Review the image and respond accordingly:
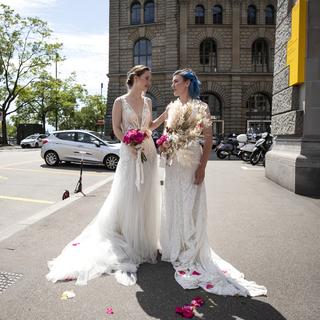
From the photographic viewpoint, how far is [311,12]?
26.2 feet

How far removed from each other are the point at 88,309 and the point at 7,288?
87cm

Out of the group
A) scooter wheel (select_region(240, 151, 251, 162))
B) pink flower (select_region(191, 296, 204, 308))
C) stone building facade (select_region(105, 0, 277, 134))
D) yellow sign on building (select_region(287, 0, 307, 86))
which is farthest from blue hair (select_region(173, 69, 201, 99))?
stone building facade (select_region(105, 0, 277, 134))

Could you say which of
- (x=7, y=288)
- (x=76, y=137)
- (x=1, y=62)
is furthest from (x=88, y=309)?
(x=1, y=62)

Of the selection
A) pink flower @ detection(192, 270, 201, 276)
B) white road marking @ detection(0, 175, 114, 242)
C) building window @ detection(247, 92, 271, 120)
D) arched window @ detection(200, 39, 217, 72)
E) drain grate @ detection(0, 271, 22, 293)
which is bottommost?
drain grate @ detection(0, 271, 22, 293)

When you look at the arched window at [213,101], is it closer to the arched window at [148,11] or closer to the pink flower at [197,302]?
the arched window at [148,11]

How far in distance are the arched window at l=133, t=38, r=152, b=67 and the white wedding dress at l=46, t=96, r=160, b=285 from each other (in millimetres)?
36341

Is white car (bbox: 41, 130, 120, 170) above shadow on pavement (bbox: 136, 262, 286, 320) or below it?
above

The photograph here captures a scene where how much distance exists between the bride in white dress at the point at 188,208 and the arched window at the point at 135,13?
124 ft

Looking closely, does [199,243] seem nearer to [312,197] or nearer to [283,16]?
[312,197]

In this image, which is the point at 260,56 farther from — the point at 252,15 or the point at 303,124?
the point at 303,124

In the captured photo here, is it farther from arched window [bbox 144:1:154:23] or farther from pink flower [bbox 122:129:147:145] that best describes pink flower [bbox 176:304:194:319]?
arched window [bbox 144:1:154:23]

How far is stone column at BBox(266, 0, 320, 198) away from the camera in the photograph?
7758 millimetres

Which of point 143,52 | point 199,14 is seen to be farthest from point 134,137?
point 199,14

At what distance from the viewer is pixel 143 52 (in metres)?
39.4
